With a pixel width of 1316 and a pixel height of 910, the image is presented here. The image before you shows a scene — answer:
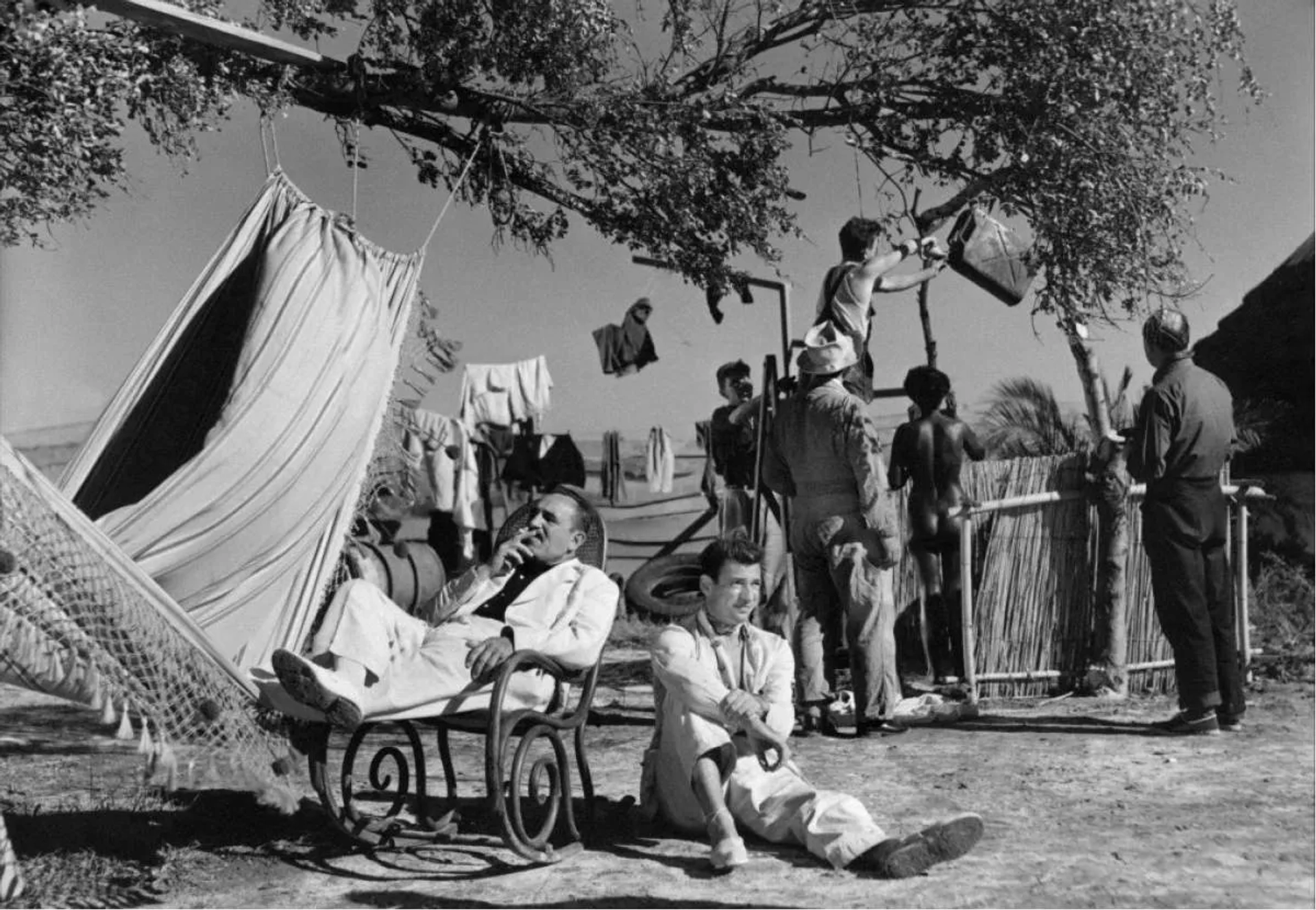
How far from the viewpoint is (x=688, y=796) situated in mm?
3266

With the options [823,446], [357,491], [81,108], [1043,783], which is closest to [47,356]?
[81,108]

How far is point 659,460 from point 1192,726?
558 centimetres

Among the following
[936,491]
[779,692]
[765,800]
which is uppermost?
[936,491]

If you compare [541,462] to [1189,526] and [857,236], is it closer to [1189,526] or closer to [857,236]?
[857,236]

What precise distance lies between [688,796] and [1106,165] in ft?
10.3

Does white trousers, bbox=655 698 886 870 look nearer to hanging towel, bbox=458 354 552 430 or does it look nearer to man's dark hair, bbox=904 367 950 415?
man's dark hair, bbox=904 367 950 415

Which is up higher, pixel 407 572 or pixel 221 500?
pixel 221 500

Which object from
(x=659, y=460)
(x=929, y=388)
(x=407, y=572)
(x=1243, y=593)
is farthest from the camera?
(x=659, y=460)

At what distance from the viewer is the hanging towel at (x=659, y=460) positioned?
380 inches

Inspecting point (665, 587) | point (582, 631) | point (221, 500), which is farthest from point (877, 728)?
point (665, 587)

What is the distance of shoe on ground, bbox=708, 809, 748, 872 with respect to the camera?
2932 millimetres

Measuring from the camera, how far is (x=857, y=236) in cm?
490

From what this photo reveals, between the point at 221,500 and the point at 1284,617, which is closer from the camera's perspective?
the point at 221,500

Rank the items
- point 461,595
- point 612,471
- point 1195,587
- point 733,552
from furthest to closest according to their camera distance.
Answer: point 612,471 → point 1195,587 → point 461,595 → point 733,552
